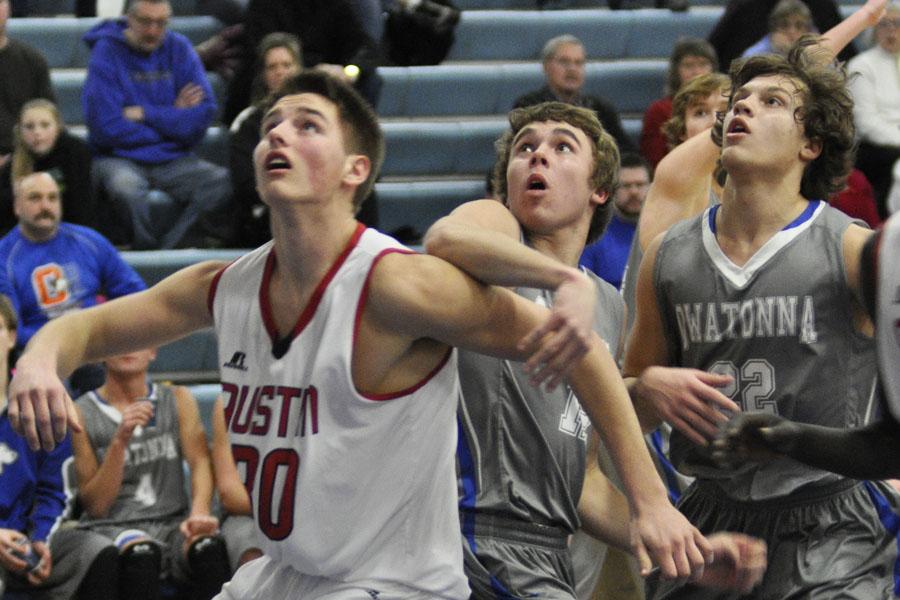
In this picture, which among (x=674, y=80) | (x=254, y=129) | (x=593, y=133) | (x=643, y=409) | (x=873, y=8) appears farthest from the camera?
(x=674, y=80)

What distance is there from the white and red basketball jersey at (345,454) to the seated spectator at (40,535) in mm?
3007

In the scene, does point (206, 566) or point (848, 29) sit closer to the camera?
point (848, 29)

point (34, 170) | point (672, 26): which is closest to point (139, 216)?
point (34, 170)

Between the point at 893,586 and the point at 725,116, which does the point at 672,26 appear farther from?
the point at 893,586

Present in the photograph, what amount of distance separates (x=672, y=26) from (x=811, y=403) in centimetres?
735

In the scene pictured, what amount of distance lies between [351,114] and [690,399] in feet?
3.65

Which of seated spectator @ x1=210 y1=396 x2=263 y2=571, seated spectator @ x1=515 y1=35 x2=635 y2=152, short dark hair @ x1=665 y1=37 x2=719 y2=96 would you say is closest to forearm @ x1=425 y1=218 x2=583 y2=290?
seated spectator @ x1=210 y1=396 x2=263 y2=571

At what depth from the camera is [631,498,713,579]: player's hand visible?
3455 millimetres

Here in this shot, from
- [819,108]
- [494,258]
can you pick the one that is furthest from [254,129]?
[494,258]

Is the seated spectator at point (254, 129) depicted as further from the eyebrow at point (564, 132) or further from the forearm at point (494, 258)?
the forearm at point (494, 258)

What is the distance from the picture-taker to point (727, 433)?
3535 mm

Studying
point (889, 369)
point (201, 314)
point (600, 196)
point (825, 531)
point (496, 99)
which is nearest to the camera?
point (889, 369)

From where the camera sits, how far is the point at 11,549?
6.37 meters

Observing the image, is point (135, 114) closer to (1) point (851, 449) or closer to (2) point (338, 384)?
(2) point (338, 384)
